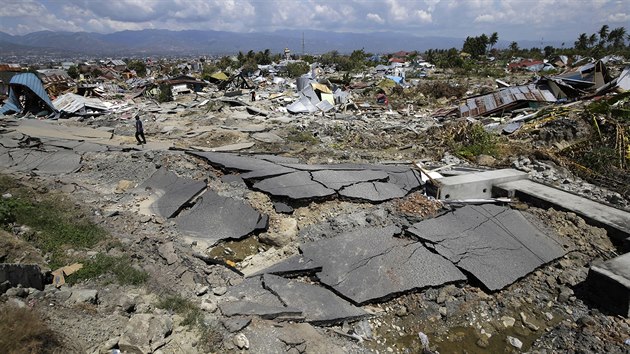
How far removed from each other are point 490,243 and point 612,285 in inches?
48.8

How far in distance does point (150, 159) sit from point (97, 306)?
16.0 feet

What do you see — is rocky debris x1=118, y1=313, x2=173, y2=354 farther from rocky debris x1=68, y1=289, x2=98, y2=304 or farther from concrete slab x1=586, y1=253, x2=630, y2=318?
concrete slab x1=586, y1=253, x2=630, y2=318

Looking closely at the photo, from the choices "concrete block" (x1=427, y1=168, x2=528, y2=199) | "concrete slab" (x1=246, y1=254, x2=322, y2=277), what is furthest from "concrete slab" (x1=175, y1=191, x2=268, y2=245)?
"concrete block" (x1=427, y1=168, x2=528, y2=199)

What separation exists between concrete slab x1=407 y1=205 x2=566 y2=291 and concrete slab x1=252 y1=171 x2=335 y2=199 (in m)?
1.63

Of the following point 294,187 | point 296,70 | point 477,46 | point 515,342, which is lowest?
point 515,342

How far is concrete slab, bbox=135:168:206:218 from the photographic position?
5582mm

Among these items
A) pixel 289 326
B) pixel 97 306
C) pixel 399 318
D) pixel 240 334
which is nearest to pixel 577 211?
pixel 399 318

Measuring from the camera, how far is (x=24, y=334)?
221 centimetres

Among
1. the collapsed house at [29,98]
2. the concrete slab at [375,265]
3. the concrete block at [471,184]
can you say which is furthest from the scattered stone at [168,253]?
the collapsed house at [29,98]


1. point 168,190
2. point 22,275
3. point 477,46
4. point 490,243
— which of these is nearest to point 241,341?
point 22,275

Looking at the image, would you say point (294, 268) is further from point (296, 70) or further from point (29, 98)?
point (296, 70)

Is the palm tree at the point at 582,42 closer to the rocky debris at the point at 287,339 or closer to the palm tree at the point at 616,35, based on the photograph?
the palm tree at the point at 616,35

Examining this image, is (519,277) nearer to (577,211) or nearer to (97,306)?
(577,211)

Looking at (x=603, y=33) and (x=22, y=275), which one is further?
(x=603, y=33)
